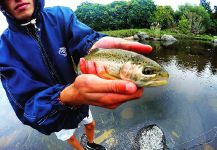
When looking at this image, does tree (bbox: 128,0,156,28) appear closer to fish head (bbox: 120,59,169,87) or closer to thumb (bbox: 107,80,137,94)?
fish head (bbox: 120,59,169,87)

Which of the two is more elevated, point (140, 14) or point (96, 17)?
point (140, 14)

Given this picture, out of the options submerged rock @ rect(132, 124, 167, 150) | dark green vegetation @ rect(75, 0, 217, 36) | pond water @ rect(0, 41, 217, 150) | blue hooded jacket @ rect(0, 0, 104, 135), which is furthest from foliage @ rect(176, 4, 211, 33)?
blue hooded jacket @ rect(0, 0, 104, 135)

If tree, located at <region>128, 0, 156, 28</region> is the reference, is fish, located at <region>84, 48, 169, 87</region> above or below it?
above

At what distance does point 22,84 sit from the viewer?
2494mm

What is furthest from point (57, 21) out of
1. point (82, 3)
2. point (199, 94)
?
point (82, 3)

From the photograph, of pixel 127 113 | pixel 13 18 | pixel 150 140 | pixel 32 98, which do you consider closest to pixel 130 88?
pixel 32 98

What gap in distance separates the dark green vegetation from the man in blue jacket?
41351 millimetres

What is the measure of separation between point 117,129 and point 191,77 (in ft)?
24.1

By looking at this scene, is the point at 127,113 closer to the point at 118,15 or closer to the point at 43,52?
the point at 43,52

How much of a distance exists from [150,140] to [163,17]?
4884cm

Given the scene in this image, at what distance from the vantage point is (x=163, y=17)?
50.9 metres

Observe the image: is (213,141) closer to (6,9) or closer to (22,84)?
(22,84)

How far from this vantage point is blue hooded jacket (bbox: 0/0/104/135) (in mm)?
2322

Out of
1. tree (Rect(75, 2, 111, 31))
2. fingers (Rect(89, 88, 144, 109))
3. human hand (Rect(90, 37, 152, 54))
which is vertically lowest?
tree (Rect(75, 2, 111, 31))
